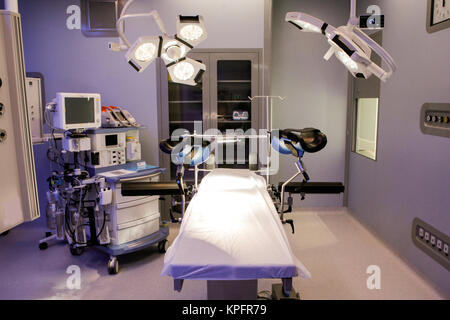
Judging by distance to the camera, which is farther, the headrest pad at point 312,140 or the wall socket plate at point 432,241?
the wall socket plate at point 432,241

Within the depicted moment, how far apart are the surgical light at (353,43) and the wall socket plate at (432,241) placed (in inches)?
65.0

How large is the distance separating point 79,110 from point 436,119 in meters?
2.94

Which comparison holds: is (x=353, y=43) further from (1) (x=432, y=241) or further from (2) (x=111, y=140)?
(2) (x=111, y=140)

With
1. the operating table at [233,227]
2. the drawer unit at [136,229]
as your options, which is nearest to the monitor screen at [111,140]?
the drawer unit at [136,229]

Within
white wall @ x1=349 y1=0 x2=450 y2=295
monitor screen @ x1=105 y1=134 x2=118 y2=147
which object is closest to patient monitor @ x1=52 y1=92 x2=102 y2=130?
monitor screen @ x1=105 y1=134 x2=118 y2=147

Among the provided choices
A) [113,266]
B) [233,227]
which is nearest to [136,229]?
[113,266]

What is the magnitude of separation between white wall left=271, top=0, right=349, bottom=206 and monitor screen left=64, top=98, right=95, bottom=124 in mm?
2471

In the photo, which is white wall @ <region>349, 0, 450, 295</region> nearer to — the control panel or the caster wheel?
the control panel

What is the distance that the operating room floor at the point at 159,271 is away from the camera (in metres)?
2.93

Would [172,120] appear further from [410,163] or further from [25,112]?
[25,112]

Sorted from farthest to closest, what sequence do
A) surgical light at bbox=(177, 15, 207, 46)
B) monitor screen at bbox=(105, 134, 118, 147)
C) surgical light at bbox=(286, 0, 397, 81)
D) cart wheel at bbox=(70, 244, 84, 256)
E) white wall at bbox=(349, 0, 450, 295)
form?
cart wheel at bbox=(70, 244, 84, 256) < monitor screen at bbox=(105, 134, 118, 147) < white wall at bbox=(349, 0, 450, 295) < surgical light at bbox=(177, 15, 207, 46) < surgical light at bbox=(286, 0, 397, 81)

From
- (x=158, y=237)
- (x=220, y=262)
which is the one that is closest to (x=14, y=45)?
(x=220, y=262)

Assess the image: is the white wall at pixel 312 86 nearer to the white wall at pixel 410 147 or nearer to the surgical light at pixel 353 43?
the white wall at pixel 410 147

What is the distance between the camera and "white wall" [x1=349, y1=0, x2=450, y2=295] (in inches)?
113
